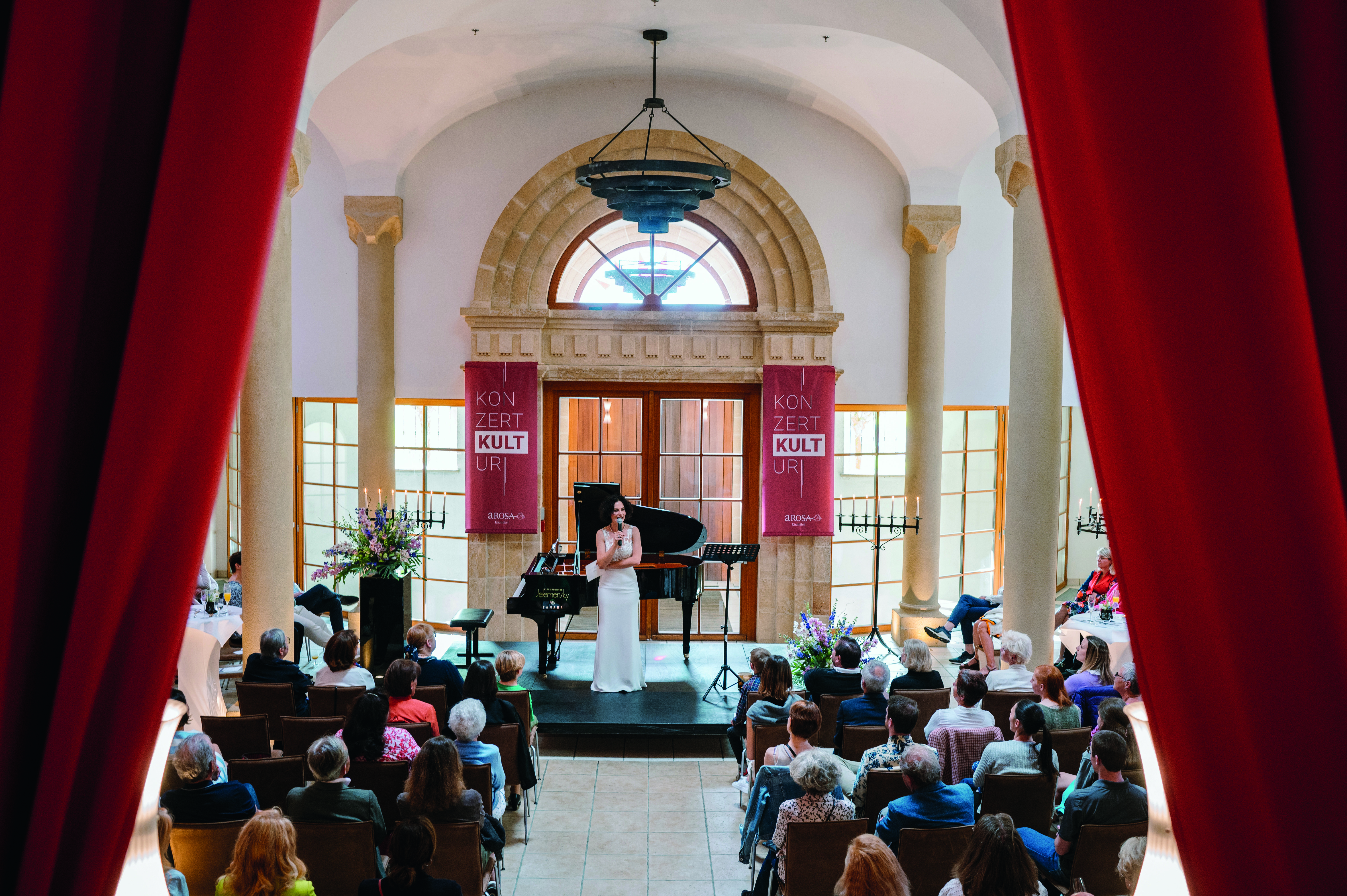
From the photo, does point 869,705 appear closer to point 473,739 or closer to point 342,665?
point 473,739

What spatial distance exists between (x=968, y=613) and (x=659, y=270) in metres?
4.93

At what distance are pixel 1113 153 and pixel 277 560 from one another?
7.04 m

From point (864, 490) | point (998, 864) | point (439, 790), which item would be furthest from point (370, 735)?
point (864, 490)

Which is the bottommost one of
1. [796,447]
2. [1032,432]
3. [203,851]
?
[203,851]

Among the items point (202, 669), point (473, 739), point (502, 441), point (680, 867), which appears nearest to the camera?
point (473, 739)

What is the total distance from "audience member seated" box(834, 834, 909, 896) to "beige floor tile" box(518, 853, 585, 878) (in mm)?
2610

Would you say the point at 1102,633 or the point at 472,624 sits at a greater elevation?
the point at 1102,633

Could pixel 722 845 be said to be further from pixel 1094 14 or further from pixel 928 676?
pixel 1094 14

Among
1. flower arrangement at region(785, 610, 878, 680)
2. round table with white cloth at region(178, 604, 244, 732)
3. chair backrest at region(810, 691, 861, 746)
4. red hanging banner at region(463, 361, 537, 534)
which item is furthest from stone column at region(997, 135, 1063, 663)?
round table with white cloth at region(178, 604, 244, 732)

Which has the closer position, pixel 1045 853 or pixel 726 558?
pixel 1045 853

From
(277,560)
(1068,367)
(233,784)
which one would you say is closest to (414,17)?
(277,560)

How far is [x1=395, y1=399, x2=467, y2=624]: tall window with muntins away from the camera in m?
10.8

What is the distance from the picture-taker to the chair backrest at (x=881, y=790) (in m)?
4.53

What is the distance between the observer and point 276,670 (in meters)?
6.20
